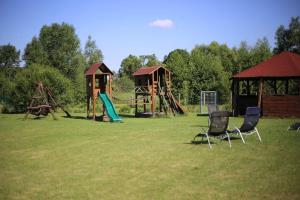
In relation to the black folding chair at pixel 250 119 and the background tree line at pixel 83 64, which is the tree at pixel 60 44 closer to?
the background tree line at pixel 83 64

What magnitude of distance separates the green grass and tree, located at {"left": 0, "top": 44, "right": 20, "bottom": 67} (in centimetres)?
8136

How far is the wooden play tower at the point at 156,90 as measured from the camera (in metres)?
28.1

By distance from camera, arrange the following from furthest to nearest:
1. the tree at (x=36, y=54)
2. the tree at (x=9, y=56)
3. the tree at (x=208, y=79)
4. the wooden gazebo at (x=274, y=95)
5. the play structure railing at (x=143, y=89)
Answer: the tree at (x=9, y=56) → the tree at (x=36, y=54) → the tree at (x=208, y=79) → the play structure railing at (x=143, y=89) → the wooden gazebo at (x=274, y=95)

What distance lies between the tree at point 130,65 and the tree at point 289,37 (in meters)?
41.0

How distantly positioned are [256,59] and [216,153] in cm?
4007

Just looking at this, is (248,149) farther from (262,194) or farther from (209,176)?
(262,194)

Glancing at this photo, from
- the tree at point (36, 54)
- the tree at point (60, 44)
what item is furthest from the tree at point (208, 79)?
the tree at point (36, 54)

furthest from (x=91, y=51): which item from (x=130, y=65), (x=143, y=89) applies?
(x=143, y=89)

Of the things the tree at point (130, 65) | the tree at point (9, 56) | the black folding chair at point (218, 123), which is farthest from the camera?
the tree at point (130, 65)

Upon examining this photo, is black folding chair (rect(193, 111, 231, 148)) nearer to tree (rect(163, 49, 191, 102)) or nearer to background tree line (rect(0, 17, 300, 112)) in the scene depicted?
background tree line (rect(0, 17, 300, 112))

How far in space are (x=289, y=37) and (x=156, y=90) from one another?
41.7 meters

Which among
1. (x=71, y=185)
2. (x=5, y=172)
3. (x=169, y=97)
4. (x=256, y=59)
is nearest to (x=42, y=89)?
(x=169, y=97)

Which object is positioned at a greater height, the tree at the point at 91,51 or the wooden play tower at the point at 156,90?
the tree at the point at 91,51

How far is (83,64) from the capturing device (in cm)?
6575
